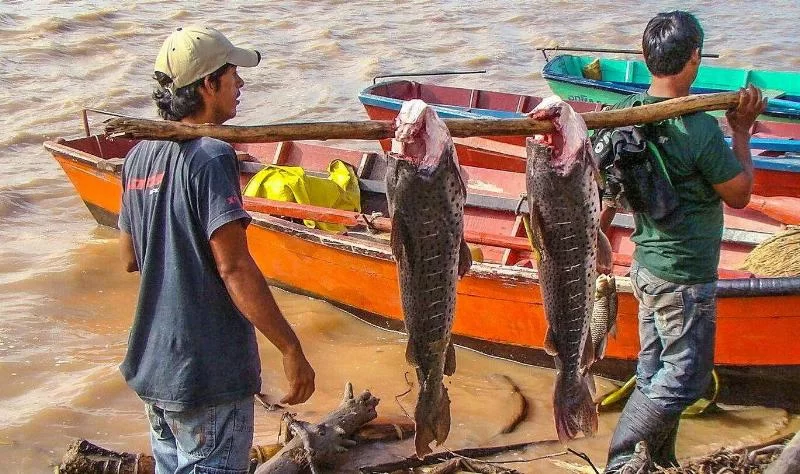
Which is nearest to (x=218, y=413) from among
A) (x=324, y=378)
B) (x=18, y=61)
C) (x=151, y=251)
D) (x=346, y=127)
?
(x=151, y=251)

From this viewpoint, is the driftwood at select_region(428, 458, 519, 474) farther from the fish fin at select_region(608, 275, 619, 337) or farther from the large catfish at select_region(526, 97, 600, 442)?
the large catfish at select_region(526, 97, 600, 442)

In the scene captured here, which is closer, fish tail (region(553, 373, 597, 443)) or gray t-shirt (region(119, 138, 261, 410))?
gray t-shirt (region(119, 138, 261, 410))

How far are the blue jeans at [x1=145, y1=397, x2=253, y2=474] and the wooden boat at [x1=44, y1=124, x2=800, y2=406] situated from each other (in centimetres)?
303

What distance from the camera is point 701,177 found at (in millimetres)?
3861

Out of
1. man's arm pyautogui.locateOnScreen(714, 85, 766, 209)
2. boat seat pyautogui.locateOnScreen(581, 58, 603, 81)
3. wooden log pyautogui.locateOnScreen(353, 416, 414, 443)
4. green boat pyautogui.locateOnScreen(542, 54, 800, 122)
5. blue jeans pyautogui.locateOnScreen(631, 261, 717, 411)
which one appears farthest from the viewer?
boat seat pyautogui.locateOnScreen(581, 58, 603, 81)

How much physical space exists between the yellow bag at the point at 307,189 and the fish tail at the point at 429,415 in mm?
4300

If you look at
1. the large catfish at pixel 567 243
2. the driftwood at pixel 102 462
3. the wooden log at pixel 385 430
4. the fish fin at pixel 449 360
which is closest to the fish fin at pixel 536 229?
the large catfish at pixel 567 243

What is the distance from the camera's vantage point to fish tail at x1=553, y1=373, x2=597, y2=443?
12.0 ft

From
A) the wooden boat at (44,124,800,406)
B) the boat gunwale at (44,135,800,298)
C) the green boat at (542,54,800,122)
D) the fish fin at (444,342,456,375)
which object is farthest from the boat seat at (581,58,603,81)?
the fish fin at (444,342,456,375)

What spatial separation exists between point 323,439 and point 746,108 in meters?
2.85

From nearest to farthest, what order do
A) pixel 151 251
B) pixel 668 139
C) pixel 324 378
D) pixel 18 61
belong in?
1. pixel 151 251
2. pixel 668 139
3. pixel 324 378
4. pixel 18 61

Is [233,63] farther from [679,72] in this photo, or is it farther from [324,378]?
[324,378]

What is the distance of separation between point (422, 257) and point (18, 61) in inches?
616

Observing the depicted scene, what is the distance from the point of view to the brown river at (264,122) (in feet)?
20.2
